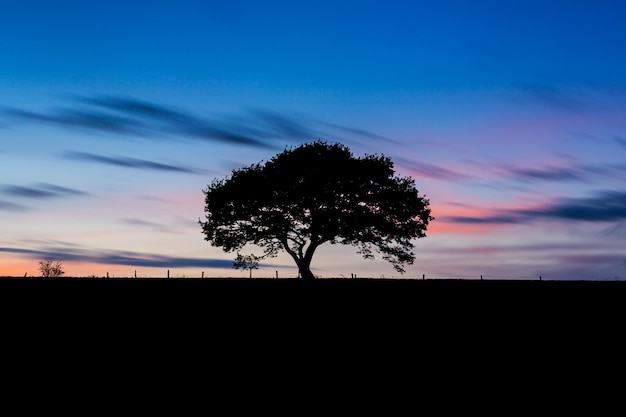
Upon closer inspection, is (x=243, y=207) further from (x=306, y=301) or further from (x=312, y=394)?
(x=312, y=394)

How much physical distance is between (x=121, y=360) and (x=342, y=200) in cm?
4133

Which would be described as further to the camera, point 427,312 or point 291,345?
point 427,312

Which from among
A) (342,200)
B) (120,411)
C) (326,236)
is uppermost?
(342,200)

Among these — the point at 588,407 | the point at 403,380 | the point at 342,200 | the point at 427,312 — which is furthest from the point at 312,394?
the point at 342,200

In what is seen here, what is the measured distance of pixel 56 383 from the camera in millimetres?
6828

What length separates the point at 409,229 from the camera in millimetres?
49750

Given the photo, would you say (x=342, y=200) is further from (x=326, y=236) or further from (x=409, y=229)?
(x=409, y=229)

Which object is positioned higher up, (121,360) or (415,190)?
(415,190)

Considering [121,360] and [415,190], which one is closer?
[121,360]

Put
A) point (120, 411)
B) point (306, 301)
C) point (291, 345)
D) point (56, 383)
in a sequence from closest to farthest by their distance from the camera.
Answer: point (120, 411)
point (56, 383)
point (291, 345)
point (306, 301)

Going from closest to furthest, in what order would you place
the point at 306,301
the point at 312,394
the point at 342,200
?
the point at 312,394, the point at 306,301, the point at 342,200

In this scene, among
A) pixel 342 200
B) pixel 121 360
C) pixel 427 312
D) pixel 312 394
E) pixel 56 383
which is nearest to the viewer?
pixel 312 394

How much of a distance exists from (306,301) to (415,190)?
35914 mm

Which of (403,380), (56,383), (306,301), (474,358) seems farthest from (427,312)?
(56,383)
